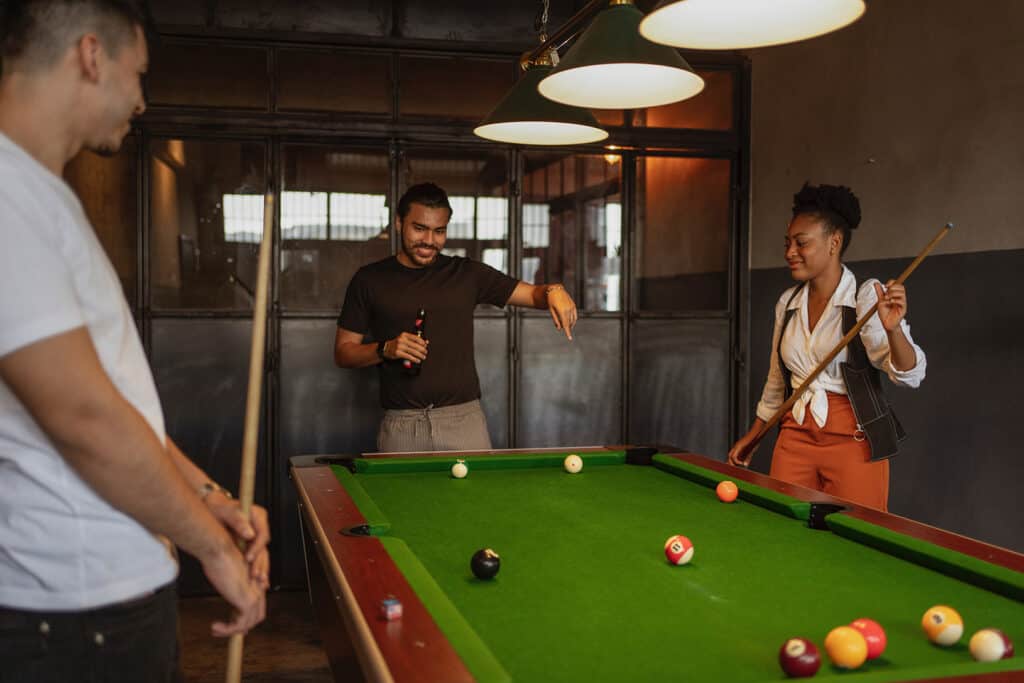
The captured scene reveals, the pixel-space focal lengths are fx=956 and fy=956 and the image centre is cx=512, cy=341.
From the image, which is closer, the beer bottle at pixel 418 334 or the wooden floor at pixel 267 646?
the beer bottle at pixel 418 334

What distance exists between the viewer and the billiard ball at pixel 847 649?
1.39m

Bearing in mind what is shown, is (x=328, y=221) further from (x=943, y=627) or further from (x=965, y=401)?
(x=943, y=627)

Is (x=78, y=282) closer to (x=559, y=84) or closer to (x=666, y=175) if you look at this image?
(x=559, y=84)

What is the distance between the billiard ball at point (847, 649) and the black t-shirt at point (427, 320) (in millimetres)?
2406

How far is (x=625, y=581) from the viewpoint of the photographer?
1.88m

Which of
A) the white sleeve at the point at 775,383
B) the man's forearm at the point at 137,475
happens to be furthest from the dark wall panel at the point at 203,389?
the man's forearm at the point at 137,475

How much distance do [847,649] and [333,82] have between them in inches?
169

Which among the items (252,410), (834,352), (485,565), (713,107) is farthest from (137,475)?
(713,107)

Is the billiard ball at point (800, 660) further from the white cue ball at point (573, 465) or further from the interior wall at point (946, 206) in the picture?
the interior wall at point (946, 206)

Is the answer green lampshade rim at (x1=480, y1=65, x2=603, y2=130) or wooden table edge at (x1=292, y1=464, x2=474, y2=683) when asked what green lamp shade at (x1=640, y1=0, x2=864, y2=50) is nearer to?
green lampshade rim at (x1=480, y1=65, x2=603, y2=130)

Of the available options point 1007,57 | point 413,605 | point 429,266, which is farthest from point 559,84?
point 1007,57

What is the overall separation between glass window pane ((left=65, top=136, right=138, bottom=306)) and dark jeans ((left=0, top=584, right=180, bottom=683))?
379cm

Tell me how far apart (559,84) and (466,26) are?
269cm

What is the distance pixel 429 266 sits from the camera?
3.81m
